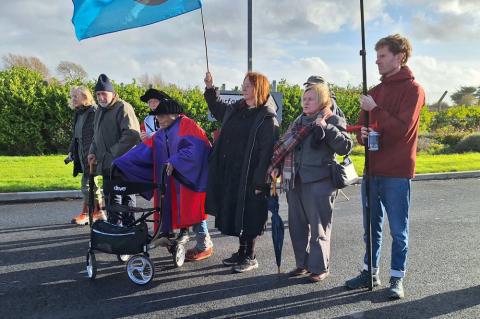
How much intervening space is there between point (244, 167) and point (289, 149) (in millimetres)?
521

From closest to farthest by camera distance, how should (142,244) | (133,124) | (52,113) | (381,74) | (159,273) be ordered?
1. (381,74)
2. (142,244)
3. (159,273)
4. (133,124)
5. (52,113)

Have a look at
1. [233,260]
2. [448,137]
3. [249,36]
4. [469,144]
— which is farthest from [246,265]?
[448,137]

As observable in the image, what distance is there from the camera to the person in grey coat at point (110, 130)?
17.1ft

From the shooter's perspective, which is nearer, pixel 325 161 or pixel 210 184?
pixel 325 161

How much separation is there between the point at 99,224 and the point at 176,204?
77 cm

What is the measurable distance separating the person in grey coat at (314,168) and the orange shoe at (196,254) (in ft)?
4.08

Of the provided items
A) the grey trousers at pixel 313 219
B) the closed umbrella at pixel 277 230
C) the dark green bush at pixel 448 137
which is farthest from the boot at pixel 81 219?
the dark green bush at pixel 448 137

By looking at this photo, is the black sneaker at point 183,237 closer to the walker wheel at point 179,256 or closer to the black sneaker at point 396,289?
the walker wheel at point 179,256

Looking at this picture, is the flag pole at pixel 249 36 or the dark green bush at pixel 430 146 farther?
the dark green bush at pixel 430 146

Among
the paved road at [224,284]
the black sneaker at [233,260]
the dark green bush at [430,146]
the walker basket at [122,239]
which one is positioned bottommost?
the paved road at [224,284]

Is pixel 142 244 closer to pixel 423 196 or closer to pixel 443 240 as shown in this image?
pixel 443 240

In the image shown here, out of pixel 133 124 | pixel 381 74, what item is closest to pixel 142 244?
pixel 133 124

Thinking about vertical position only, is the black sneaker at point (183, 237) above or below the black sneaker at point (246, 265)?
above

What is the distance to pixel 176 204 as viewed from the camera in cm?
455
